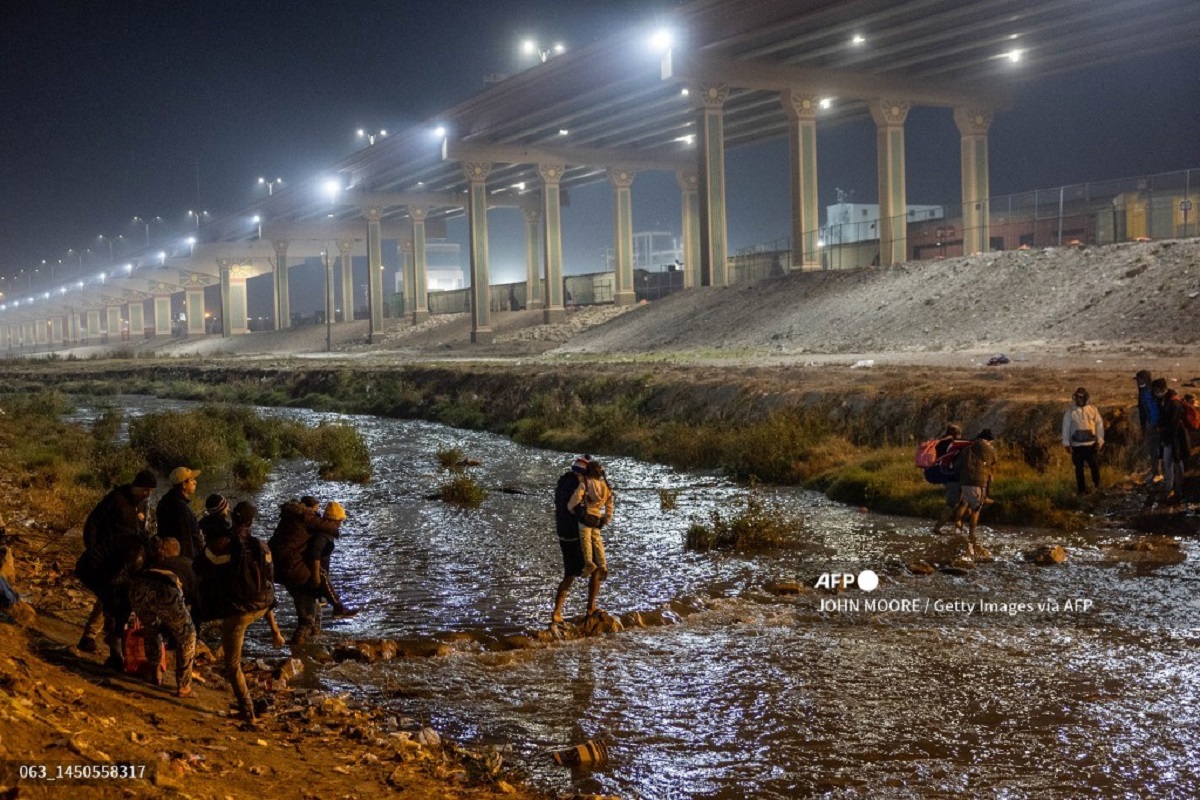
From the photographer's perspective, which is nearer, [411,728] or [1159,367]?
[411,728]

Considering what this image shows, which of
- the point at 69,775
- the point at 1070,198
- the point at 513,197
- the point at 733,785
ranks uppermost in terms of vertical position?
the point at 513,197

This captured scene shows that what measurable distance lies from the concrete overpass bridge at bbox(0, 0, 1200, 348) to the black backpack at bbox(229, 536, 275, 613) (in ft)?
114

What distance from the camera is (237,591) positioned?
8133mm

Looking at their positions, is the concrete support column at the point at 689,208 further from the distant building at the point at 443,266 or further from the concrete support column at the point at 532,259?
the distant building at the point at 443,266

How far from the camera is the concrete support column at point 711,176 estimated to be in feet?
155

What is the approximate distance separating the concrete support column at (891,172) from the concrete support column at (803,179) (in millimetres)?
2820

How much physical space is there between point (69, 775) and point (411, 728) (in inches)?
130

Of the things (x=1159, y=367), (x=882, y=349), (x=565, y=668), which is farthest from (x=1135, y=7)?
(x=565, y=668)

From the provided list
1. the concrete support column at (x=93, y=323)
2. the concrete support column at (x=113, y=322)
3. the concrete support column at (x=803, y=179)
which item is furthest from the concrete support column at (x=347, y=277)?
the concrete support column at (x=93, y=323)

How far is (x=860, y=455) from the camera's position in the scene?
21.2m

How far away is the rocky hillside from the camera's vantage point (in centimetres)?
3056

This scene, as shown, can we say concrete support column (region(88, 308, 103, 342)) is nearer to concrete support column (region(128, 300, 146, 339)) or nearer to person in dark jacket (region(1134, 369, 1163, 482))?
concrete support column (region(128, 300, 146, 339))

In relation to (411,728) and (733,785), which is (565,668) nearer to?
(411,728)

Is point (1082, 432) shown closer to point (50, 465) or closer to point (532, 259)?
point (50, 465)
